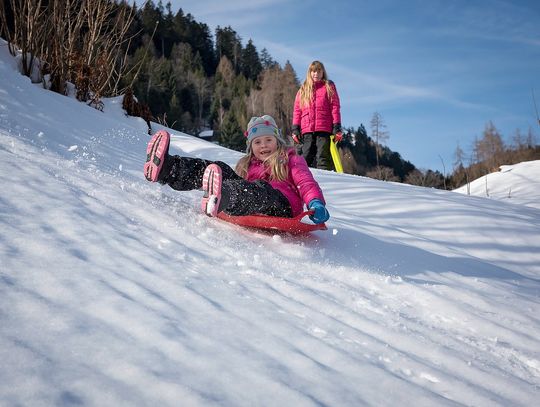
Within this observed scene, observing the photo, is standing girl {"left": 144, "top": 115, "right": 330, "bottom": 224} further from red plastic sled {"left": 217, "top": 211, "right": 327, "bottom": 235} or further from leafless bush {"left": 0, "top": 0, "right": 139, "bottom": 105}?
leafless bush {"left": 0, "top": 0, "right": 139, "bottom": 105}

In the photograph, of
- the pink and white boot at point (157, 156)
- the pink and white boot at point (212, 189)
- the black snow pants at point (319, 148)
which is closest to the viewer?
the pink and white boot at point (212, 189)

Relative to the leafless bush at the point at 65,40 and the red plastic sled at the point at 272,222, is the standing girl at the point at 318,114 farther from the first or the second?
the red plastic sled at the point at 272,222

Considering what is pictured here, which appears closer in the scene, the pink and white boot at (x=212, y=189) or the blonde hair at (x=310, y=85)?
the pink and white boot at (x=212, y=189)

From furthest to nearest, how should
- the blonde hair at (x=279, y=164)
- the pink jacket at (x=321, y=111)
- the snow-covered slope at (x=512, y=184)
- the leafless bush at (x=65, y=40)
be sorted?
the snow-covered slope at (x=512, y=184), the pink jacket at (x=321, y=111), the leafless bush at (x=65, y=40), the blonde hair at (x=279, y=164)

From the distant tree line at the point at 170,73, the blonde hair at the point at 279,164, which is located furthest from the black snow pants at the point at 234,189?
the distant tree line at the point at 170,73

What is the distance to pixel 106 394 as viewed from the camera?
57 centimetres

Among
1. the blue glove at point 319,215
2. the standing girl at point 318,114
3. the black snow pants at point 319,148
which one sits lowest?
the blue glove at point 319,215

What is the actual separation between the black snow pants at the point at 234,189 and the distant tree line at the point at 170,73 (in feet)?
8.49

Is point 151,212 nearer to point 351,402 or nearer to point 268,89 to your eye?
point 351,402

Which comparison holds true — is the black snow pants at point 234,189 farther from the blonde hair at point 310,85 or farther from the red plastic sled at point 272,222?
the blonde hair at point 310,85

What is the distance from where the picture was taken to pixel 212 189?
1688mm

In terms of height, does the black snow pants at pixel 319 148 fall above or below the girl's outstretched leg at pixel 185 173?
above

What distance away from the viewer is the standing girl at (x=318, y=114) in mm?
4406

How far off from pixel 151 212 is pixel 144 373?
1045 mm
